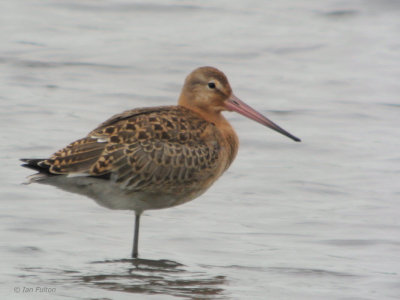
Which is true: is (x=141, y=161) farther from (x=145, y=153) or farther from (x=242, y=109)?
(x=242, y=109)

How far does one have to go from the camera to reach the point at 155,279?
8734 millimetres

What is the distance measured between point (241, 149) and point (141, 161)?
13.3 feet

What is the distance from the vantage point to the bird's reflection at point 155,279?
834cm

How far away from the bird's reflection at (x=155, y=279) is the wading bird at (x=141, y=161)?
0.30 meters

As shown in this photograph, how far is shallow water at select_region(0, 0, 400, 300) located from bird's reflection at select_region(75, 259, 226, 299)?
0.06ft

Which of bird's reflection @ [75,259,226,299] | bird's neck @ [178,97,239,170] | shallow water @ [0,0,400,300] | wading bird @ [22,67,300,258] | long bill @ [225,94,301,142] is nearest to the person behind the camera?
bird's reflection @ [75,259,226,299]

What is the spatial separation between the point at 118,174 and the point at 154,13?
10.9m

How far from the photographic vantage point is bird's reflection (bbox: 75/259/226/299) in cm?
834

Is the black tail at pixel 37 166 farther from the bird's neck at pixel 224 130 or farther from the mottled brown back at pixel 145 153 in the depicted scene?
the bird's neck at pixel 224 130

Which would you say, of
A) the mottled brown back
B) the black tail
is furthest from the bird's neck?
the black tail

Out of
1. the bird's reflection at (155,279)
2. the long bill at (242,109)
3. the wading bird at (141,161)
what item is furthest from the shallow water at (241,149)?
the long bill at (242,109)

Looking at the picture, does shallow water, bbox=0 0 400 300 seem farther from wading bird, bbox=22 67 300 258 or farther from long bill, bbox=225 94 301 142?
long bill, bbox=225 94 301 142

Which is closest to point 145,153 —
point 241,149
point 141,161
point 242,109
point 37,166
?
point 141,161

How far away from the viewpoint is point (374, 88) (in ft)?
51.8
